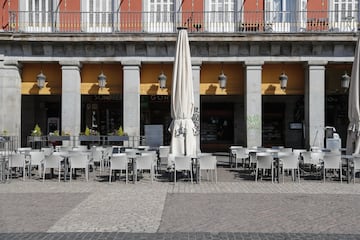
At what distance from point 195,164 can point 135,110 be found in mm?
9164

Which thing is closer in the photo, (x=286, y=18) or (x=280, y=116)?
(x=286, y=18)

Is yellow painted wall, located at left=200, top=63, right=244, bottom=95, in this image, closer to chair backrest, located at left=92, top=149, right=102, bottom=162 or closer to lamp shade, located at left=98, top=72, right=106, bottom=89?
lamp shade, located at left=98, top=72, right=106, bottom=89

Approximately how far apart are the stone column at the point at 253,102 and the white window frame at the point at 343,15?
4.09m

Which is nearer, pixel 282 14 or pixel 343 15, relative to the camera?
pixel 343 15

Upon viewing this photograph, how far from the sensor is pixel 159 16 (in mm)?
22859

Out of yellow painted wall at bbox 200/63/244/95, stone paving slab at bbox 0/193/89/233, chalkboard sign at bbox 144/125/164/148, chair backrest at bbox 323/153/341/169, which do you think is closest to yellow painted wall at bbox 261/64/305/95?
yellow painted wall at bbox 200/63/244/95

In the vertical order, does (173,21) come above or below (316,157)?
above

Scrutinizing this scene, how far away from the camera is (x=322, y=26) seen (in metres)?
22.4

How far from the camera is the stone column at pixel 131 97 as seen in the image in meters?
22.1

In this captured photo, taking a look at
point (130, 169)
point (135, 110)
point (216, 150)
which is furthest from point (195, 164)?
point (216, 150)

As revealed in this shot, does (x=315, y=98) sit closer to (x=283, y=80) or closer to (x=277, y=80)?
(x=283, y=80)

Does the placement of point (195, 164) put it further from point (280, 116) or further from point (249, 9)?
point (280, 116)

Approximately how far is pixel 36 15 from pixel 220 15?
28.4 feet

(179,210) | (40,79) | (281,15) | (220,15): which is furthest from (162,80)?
(179,210)
